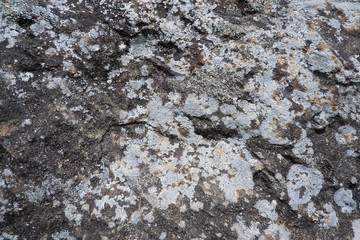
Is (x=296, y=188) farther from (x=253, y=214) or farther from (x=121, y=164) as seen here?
(x=121, y=164)

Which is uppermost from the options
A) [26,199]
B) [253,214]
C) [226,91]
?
[226,91]

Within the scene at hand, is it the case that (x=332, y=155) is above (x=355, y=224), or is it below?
above

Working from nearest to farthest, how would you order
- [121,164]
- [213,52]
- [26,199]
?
[26,199], [121,164], [213,52]

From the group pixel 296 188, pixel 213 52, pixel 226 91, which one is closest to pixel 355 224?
pixel 296 188

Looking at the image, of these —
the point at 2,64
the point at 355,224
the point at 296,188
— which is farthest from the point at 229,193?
the point at 2,64

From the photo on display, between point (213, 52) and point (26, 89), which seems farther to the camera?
point (213, 52)

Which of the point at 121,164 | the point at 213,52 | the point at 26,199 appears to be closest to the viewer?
the point at 26,199

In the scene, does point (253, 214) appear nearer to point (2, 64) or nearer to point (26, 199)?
point (26, 199)
